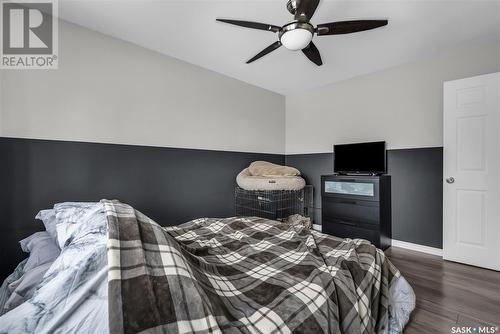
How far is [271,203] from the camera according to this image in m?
3.66

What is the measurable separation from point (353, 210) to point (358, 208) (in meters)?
0.07

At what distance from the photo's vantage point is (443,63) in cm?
274

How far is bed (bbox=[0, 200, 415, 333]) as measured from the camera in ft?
2.18

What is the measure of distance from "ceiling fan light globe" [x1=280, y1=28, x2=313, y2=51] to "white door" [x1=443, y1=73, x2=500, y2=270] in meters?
1.99

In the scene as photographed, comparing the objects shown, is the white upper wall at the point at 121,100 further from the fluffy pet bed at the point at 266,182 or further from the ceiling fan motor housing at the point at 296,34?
the ceiling fan motor housing at the point at 296,34

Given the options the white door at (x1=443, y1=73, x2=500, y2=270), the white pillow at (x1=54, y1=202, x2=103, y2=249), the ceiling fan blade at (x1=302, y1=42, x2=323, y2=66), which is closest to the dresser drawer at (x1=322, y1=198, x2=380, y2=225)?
the white door at (x1=443, y1=73, x2=500, y2=270)

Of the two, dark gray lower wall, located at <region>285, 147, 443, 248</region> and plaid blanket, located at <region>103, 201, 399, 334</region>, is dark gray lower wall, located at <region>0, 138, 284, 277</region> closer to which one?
plaid blanket, located at <region>103, 201, 399, 334</region>

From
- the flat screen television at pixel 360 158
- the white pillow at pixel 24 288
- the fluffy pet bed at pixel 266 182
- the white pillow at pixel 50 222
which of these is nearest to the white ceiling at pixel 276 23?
the flat screen television at pixel 360 158

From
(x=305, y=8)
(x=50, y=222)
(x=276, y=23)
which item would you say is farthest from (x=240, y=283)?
(x=276, y=23)

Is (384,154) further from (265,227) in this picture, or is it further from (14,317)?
(14,317)

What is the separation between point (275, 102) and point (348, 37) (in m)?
1.90

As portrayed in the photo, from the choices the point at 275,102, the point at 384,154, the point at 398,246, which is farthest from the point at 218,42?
the point at 398,246

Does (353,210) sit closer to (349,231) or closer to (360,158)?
(349,231)

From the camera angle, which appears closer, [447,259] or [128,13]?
[128,13]
